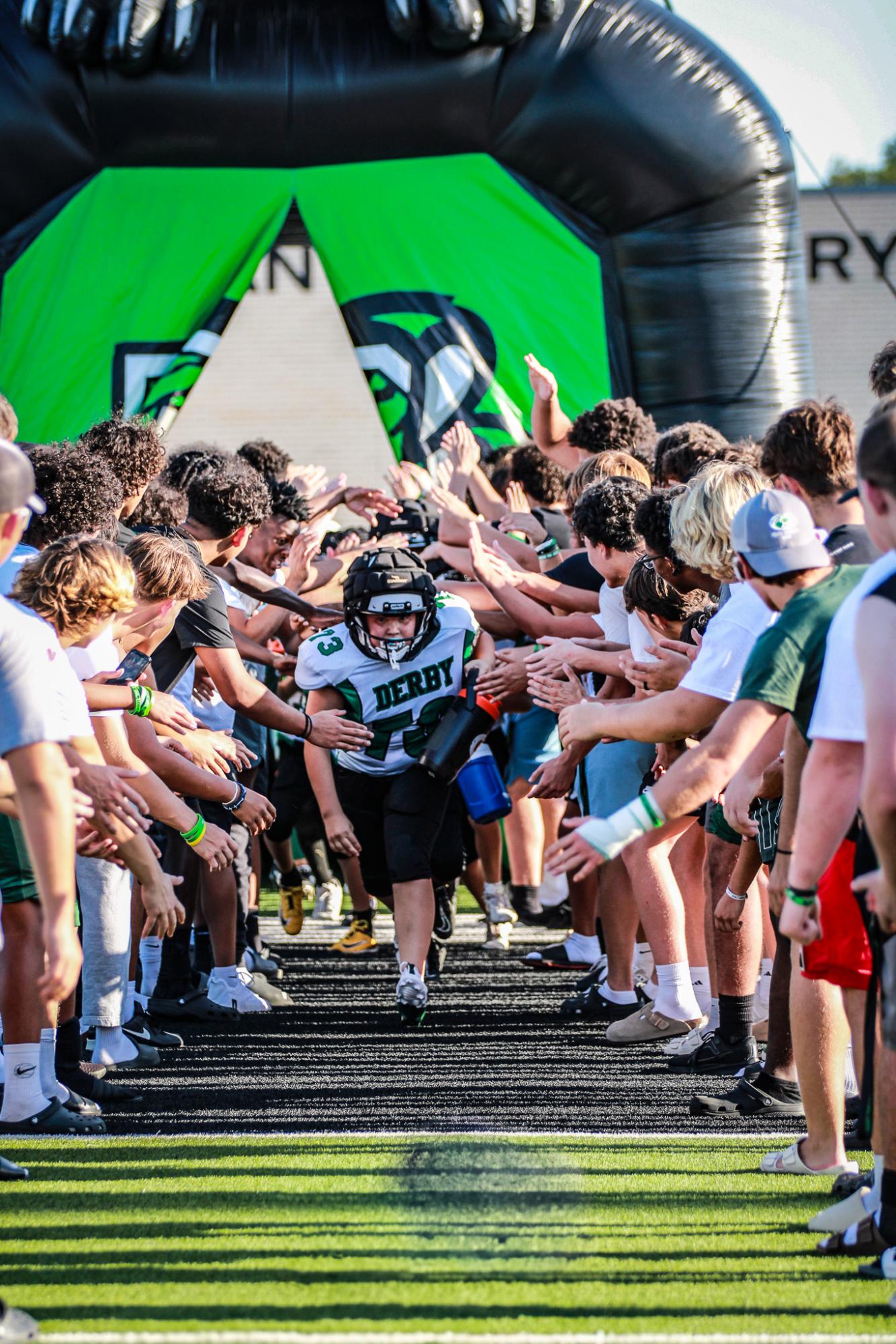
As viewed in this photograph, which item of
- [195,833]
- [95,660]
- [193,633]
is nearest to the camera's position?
[95,660]

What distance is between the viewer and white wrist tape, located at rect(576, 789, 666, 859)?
10.6 ft

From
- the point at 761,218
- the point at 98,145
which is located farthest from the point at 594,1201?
the point at 98,145

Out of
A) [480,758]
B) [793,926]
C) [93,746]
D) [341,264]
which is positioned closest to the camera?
[793,926]

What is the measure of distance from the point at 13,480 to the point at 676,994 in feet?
10.7

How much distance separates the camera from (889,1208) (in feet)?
9.71

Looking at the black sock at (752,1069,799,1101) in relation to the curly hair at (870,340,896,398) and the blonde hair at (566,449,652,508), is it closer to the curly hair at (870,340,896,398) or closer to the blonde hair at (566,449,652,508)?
the curly hair at (870,340,896,398)

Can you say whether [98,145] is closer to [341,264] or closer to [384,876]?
[341,264]

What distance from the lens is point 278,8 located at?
8633mm

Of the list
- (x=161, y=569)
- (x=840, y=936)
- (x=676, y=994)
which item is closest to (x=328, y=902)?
(x=676, y=994)

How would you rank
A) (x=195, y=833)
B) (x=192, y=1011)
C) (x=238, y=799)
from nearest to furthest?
(x=195, y=833), (x=238, y=799), (x=192, y=1011)

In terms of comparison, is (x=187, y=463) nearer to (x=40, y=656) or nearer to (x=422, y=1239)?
(x=40, y=656)

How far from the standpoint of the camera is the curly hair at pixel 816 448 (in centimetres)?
372

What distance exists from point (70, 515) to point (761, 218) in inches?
213

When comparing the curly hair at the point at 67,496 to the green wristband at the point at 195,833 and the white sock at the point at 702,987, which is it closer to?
the green wristband at the point at 195,833
